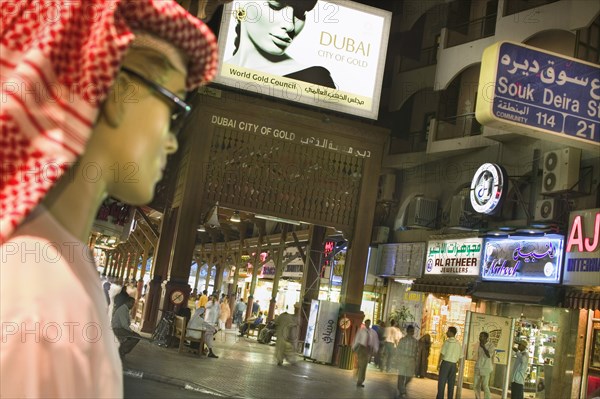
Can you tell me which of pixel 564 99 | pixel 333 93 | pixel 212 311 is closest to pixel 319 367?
pixel 212 311

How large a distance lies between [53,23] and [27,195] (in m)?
0.34

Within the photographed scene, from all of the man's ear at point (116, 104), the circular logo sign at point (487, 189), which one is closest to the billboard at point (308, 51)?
the circular logo sign at point (487, 189)

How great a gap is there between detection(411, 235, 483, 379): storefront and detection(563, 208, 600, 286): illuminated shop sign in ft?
12.7

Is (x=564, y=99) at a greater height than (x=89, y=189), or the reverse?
(x=564, y=99)

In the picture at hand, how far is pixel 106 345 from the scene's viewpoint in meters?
1.46

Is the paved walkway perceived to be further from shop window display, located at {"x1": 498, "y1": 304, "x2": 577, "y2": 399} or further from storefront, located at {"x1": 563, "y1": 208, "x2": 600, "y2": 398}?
storefront, located at {"x1": 563, "y1": 208, "x2": 600, "y2": 398}

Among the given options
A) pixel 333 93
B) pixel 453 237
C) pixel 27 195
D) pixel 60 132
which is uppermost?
pixel 333 93

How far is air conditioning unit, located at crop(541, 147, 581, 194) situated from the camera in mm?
16938

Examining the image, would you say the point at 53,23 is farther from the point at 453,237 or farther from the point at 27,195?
the point at 453,237

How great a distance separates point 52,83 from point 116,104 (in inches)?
5.0

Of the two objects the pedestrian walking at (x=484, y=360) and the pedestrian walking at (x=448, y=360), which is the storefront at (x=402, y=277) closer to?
the pedestrian walking at (x=448, y=360)

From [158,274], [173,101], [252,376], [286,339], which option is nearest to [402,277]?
[286,339]

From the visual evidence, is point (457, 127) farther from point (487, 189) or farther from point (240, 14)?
point (240, 14)

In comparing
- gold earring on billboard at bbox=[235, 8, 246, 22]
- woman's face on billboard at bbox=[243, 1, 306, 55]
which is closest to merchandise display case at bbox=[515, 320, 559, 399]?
woman's face on billboard at bbox=[243, 1, 306, 55]
